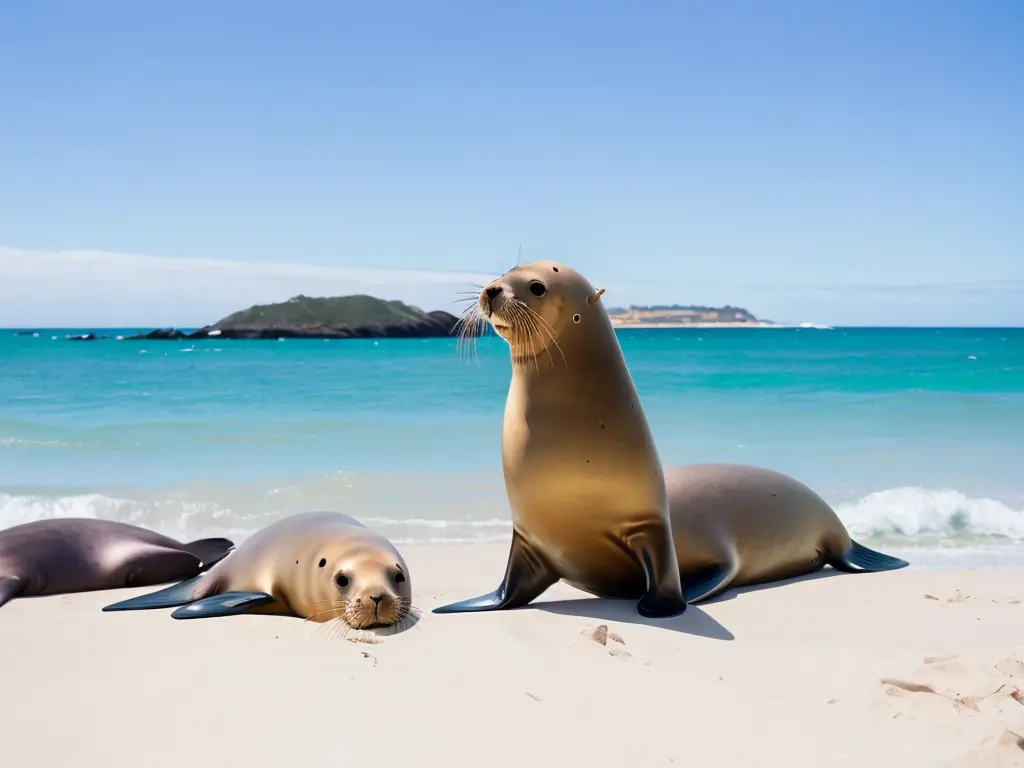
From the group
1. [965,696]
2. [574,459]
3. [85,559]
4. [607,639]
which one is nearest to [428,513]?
[85,559]

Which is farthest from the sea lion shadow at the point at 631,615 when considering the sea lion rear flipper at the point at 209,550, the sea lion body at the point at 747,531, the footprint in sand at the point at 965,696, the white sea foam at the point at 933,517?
the white sea foam at the point at 933,517

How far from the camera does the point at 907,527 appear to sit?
8.19 m

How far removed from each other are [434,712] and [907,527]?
626 cm

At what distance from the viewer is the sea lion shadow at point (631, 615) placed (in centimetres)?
430

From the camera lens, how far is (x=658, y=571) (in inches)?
182

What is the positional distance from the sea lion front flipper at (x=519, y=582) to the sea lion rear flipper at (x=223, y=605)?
840 millimetres

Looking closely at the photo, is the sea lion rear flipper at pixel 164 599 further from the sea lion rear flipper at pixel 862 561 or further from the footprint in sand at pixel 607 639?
the sea lion rear flipper at pixel 862 561

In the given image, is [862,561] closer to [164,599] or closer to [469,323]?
[469,323]

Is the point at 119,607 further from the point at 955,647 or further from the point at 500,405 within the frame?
the point at 500,405

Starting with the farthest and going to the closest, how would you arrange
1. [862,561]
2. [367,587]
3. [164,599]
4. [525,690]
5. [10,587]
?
[862,561] < [10,587] < [164,599] < [367,587] < [525,690]

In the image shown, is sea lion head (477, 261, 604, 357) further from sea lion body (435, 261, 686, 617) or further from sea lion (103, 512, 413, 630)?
sea lion (103, 512, 413, 630)

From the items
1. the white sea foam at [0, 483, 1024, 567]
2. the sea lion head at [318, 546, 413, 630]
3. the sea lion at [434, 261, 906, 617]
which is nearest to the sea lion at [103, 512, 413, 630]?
the sea lion head at [318, 546, 413, 630]

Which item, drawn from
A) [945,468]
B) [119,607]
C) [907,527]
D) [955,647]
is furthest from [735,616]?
[945,468]

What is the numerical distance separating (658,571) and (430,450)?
360 inches
